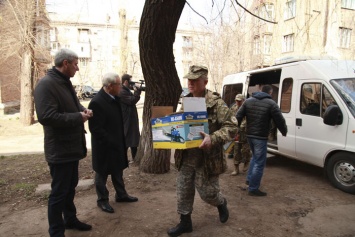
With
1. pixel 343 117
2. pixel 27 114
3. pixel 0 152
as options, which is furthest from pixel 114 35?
pixel 343 117

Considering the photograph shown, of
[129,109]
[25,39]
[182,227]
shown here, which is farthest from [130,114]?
[25,39]

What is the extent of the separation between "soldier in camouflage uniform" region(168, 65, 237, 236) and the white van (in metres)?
2.57

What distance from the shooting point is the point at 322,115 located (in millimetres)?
5027

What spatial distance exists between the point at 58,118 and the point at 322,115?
4510 millimetres

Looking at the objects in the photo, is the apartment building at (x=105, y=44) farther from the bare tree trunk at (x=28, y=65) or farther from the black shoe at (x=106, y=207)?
the black shoe at (x=106, y=207)

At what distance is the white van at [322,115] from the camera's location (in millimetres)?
4570

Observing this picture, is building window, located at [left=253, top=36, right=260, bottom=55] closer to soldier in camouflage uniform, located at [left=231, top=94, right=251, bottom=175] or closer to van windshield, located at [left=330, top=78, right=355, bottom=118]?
soldier in camouflage uniform, located at [left=231, top=94, right=251, bottom=175]

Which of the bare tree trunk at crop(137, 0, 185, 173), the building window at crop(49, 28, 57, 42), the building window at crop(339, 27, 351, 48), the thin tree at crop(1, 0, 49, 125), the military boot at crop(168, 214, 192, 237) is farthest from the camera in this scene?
the building window at crop(49, 28, 57, 42)

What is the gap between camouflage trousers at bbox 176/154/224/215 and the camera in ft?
9.97

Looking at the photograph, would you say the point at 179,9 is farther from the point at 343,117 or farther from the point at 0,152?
the point at 0,152

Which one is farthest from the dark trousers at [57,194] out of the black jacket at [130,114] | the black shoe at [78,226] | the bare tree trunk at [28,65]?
the bare tree trunk at [28,65]

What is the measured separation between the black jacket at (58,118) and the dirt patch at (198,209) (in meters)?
1.06

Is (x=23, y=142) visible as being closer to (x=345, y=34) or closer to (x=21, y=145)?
(x=21, y=145)

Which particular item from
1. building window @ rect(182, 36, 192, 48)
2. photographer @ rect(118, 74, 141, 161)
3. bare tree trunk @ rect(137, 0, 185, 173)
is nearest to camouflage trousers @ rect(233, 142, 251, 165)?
A: bare tree trunk @ rect(137, 0, 185, 173)
